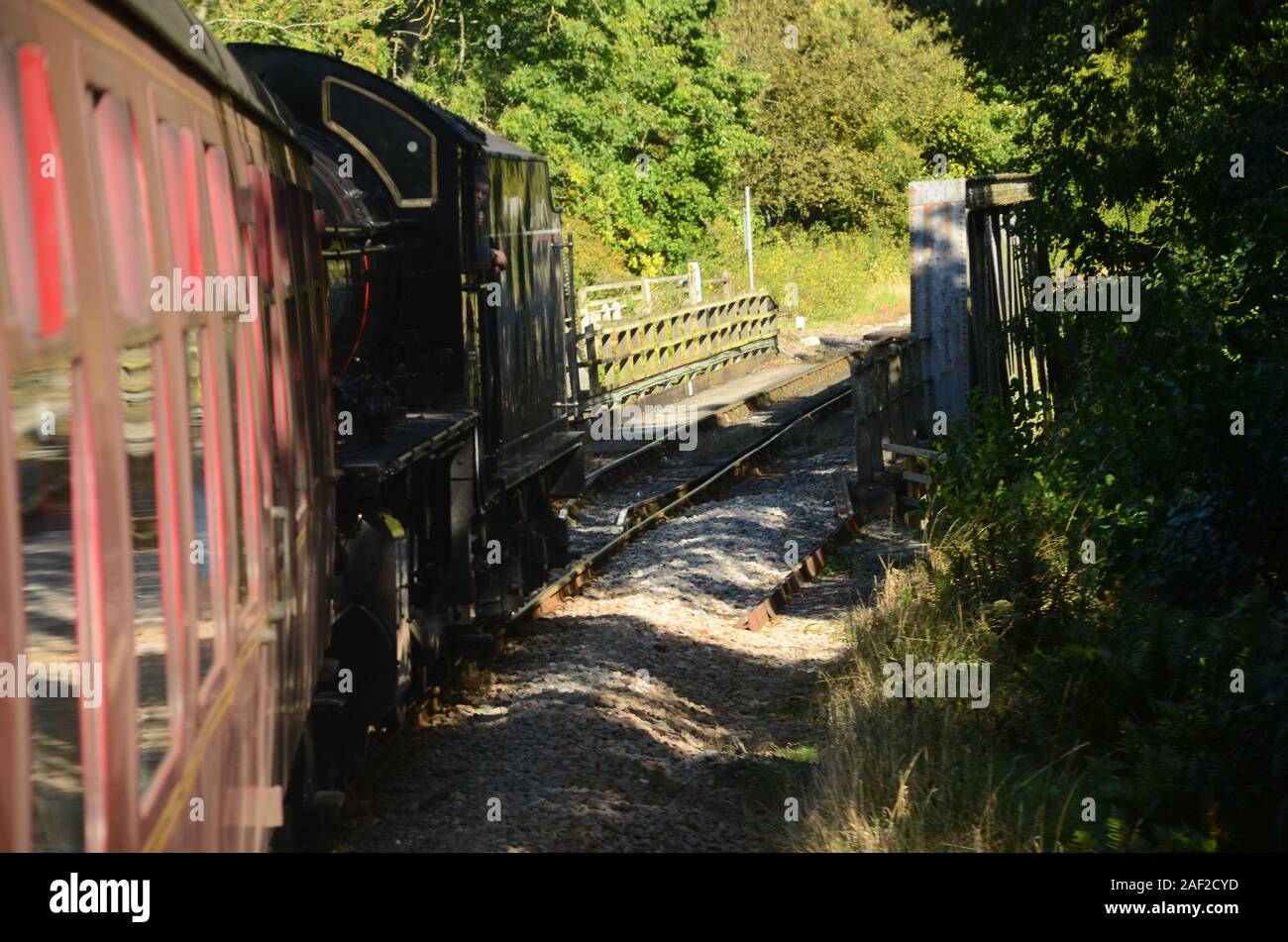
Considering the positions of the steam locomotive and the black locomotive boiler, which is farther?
the black locomotive boiler

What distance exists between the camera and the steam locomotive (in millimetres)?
2268

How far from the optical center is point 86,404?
8.04 ft

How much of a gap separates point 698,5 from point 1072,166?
2490 cm

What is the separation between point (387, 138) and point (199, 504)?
20.9ft

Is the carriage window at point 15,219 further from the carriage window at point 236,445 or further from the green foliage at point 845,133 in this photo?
the green foliage at point 845,133

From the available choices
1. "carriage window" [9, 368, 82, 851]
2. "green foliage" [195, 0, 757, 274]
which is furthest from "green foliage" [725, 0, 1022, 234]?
"carriage window" [9, 368, 82, 851]

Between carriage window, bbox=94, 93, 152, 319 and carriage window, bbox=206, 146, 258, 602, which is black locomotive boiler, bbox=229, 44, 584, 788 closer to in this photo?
carriage window, bbox=206, 146, 258, 602

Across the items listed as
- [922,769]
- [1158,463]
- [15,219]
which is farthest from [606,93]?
[15,219]

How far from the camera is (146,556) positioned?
2916mm

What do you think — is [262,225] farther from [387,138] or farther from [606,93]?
A: [606,93]

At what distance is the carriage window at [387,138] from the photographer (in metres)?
9.43

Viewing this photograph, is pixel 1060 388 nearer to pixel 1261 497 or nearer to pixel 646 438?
pixel 646 438

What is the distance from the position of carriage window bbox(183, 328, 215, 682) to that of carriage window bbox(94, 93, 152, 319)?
0.41 meters

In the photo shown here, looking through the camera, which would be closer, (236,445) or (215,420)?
(215,420)
